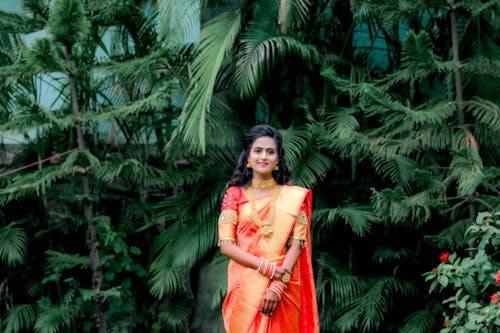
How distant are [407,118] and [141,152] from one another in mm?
2583

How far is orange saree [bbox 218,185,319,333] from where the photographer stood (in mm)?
4121

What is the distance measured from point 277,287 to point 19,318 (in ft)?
10.9

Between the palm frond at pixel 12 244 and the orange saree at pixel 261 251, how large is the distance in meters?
2.76

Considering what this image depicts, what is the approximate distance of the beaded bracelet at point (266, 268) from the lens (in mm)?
4086

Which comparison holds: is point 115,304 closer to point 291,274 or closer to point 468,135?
point 291,274

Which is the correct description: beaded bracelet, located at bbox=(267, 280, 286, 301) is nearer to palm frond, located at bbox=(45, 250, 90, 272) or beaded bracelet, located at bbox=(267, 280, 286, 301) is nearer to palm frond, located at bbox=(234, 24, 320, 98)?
palm frond, located at bbox=(234, 24, 320, 98)

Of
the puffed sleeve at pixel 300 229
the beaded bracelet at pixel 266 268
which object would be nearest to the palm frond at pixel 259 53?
the puffed sleeve at pixel 300 229

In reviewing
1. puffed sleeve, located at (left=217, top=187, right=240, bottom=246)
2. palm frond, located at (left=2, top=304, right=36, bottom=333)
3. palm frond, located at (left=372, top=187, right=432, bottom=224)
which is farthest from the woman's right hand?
palm frond, located at (left=2, top=304, right=36, bottom=333)

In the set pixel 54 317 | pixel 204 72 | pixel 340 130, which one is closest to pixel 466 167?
pixel 340 130

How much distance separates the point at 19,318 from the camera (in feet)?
21.5

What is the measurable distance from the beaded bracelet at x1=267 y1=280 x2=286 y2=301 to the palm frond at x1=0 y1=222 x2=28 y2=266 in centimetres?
306

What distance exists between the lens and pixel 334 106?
6.49 m

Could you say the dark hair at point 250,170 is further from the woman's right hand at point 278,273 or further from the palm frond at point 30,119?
the palm frond at point 30,119

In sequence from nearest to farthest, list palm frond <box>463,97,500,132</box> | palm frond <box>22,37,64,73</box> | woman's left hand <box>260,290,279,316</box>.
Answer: woman's left hand <box>260,290,279,316</box> < palm frond <box>463,97,500,132</box> < palm frond <box>22,37,64,73</box>
